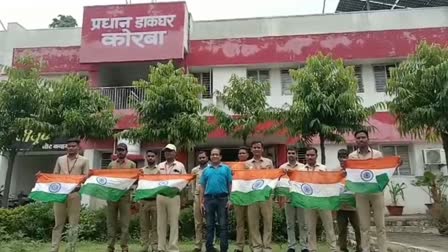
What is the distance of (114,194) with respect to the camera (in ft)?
23.9

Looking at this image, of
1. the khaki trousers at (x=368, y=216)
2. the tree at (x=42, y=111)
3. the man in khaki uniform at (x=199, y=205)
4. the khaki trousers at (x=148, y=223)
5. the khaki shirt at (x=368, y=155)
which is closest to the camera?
the khaki trousers at (x=368, y=216)

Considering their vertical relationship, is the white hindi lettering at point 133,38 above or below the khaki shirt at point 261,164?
above

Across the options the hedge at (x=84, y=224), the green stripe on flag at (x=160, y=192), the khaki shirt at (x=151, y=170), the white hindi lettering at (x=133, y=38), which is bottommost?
the hedge at (x=84, y=224)

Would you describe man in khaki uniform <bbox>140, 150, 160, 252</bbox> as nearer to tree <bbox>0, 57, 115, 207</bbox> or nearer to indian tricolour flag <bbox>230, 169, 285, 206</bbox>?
indian tricolour flag <bbox>230, 169, 285, 206</bbox>

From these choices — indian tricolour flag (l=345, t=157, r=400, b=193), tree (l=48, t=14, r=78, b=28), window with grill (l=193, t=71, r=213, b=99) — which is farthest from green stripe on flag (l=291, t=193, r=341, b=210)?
tree (l=48, t=14, r=78, b=28)

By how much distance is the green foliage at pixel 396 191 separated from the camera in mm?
13562

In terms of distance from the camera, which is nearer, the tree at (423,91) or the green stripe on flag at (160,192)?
the green stripe on flag at (160,192)

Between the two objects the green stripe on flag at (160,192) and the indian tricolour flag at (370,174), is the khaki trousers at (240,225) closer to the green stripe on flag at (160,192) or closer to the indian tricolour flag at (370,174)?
the green stripe on flag at (160,192)

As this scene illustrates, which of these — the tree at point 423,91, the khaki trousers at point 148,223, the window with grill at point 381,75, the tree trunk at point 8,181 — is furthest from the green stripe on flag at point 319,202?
the window with grill at point 381,75

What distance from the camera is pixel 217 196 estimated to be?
6.70 metres

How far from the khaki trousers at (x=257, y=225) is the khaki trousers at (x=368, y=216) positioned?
1.33 meters

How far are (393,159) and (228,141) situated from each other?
837 cm

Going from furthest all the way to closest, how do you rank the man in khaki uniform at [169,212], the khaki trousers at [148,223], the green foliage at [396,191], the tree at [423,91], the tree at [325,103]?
the green foliage at [396,191], the tree at [325,103], the tree at [423,91], the khaki trousers at [148,223], the man in khaki uniform at [169,212]

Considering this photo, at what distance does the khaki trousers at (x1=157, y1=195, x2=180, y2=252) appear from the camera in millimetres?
6703
